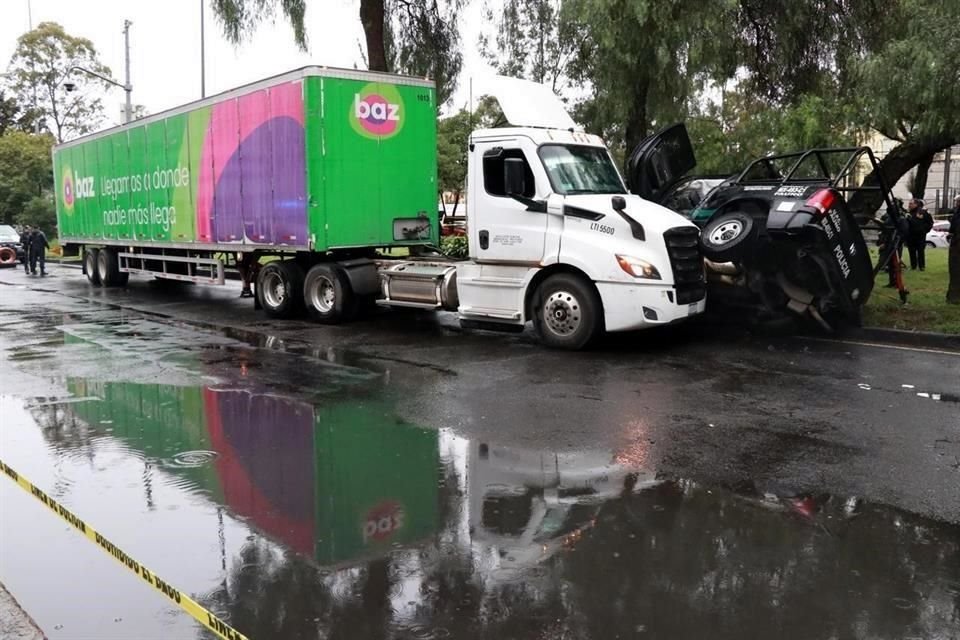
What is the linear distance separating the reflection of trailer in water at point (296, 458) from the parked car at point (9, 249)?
2643 centimetres

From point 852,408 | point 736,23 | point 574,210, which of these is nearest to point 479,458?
point 852,408

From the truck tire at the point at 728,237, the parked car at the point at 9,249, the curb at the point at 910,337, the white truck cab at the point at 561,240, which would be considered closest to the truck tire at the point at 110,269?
the white truck cab at the point at 561,240

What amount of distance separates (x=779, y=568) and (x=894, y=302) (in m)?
9.71

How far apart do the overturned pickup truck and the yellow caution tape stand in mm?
8068

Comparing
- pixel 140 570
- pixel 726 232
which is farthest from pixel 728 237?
pixel 140 570

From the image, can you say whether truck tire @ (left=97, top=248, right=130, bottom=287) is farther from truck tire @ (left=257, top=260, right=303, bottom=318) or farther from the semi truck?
truck tire @ (left=257, top=260, right=303, bottom=318)

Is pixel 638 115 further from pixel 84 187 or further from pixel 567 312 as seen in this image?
pixel 84 187

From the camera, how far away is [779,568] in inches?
164

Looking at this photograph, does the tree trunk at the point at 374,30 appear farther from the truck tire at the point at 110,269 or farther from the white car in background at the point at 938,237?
the white car in background at the point at 938,237

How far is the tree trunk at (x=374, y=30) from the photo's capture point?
17312 millimetres

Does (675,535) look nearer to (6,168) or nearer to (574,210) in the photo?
(574,210)

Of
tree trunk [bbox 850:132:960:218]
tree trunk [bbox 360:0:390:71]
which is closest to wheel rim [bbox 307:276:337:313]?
tree trunk [bbox 360:0:390:71]

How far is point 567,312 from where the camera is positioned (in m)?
10.3

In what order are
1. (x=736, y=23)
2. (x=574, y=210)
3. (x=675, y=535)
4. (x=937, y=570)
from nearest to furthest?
(x=937, y=570), (x=675, y=535), (x=574, y=210), (x=736, y=23)
